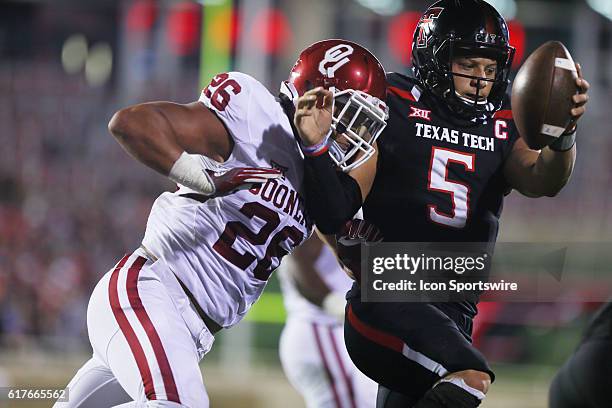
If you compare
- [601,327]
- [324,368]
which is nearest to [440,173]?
[601,327]

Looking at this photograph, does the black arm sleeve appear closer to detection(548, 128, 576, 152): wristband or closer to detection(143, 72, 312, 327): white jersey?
detection(143, 72, 312, 327): white jersey

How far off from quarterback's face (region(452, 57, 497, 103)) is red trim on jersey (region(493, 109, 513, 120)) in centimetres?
12

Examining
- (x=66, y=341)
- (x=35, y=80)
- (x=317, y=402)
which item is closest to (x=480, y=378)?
(x=317, y=402)

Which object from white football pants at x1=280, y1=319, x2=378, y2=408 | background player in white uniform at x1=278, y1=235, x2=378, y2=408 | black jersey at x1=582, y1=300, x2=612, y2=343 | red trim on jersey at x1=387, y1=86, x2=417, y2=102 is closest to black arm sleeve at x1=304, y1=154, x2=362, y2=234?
red trim on jersey at x1=387, y1=86, x2=417, y2=102

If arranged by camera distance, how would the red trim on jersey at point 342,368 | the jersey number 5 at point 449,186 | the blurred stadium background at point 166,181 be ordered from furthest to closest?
1. the blurred stadium background at point 166,181
2. the red trim on jersey at point 342,368
3. the jersey number 5 at point 449,186

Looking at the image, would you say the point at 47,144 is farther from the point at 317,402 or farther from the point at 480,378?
the point at 480,378

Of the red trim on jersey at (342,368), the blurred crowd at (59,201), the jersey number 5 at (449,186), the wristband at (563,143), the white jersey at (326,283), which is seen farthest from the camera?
the blurred crowd at (59,201)

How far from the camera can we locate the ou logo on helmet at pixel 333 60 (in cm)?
250

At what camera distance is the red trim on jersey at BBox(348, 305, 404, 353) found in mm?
2547

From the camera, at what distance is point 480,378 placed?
2.37 meters

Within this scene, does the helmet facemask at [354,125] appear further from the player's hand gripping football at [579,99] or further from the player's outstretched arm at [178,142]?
the player's hand gripping football at [579,99]

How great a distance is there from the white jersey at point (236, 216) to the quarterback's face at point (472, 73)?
54 cm

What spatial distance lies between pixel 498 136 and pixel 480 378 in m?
0.75

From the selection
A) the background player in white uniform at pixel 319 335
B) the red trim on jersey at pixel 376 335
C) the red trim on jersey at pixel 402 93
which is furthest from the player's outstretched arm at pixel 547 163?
the background player in white uniform at pixel 319 335
